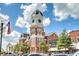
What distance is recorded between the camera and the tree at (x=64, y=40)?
2.29 m

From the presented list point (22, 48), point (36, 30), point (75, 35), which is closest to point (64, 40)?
point (75, 35)

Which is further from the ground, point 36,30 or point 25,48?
point 36,30

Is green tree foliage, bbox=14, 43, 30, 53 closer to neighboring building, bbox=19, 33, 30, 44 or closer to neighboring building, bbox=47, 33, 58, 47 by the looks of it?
neighboring building, bbox=19, 33, 30, 44

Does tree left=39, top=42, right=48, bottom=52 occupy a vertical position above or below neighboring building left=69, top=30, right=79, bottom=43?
below

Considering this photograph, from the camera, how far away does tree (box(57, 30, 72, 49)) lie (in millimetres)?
2287

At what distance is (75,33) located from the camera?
2.25m

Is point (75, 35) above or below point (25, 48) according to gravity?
above

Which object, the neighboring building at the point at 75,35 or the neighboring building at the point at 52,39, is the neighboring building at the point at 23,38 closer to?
the neighboring building at the point at 52,39

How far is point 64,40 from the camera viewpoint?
2305 mm

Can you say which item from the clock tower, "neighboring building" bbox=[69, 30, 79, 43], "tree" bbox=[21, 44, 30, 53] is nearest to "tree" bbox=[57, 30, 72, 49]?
"neighboring building" bbox=[69, 30, 79, 43]

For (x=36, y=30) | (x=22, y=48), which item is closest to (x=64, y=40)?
(x=36, y=30)

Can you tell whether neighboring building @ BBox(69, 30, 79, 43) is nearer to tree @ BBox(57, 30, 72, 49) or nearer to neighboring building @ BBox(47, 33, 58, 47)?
tree @ BBox(57, 30, 72, 49)

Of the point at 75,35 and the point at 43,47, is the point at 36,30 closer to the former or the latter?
the point at 43,47

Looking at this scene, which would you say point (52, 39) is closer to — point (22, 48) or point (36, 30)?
point (36, 30)
